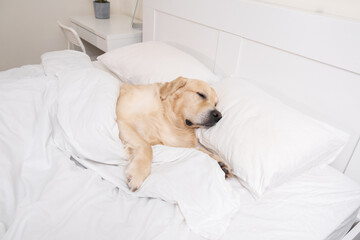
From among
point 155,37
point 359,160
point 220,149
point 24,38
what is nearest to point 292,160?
point 220,149

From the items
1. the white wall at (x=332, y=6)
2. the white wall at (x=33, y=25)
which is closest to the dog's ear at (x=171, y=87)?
the white wall at (x=332, y=6)

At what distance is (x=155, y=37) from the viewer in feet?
8.14

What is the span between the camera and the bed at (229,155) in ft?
3.09

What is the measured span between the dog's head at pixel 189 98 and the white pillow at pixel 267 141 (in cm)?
10

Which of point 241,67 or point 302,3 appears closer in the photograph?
point 302,3

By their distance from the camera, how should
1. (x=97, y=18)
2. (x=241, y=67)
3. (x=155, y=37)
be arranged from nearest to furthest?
1. (x=241, y=67)
2. (x=155, y=37)
3. (x=97, y=18)

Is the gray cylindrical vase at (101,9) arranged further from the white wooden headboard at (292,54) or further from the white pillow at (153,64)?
the white wooden headboard at (292,54)

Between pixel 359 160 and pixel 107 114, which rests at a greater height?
pixel 107 114

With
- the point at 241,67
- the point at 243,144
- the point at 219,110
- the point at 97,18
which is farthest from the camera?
the point at 97,18

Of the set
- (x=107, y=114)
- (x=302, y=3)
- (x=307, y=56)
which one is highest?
(x=302, y=3)

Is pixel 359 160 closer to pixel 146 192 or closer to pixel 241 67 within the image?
pixel 241 67

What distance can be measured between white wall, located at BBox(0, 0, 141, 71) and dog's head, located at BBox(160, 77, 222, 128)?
2108 millimetres

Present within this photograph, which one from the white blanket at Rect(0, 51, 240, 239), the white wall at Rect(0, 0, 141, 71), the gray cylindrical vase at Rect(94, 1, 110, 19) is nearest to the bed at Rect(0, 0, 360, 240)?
the white blanket at Rect(0, 51, 240, 239)

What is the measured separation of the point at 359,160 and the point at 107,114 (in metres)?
1.22
